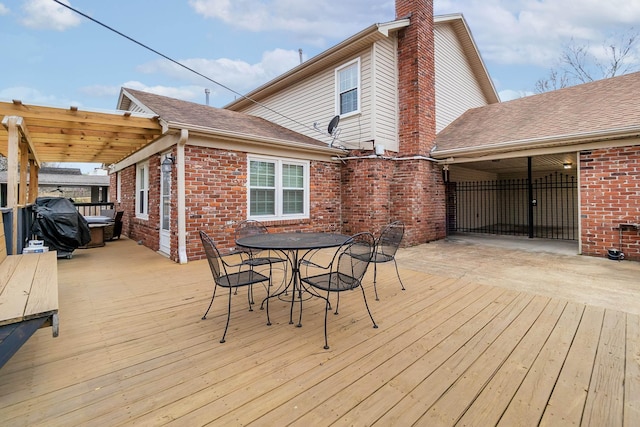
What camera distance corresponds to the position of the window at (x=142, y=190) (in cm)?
807

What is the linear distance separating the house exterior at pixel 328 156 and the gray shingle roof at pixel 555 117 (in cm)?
97

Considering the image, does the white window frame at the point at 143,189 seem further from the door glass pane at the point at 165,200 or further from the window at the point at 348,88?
the window at the point at 348,88

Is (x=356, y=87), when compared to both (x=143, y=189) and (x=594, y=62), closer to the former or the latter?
(x=143, y=189)

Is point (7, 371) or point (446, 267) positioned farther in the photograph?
point (446, 267)

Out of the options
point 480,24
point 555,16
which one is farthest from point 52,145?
point 555,16

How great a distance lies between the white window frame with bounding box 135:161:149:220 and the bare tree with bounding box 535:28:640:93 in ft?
70.2

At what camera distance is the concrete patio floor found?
3.92 metres

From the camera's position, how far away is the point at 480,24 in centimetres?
1380

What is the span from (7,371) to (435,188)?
29.0 feet

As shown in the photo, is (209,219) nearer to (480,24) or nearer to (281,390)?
(281,390)

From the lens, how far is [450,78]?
9.99 m

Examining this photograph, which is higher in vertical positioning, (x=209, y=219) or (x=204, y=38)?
(x=204, y=38)

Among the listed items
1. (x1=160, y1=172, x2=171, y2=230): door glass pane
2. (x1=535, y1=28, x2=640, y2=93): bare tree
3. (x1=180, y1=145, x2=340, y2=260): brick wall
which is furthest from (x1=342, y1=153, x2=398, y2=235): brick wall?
(x1=535, y1=28, x2=640, y2=93): bare tree

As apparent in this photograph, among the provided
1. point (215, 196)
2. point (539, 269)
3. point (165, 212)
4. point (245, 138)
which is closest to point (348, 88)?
point (245, 138)
